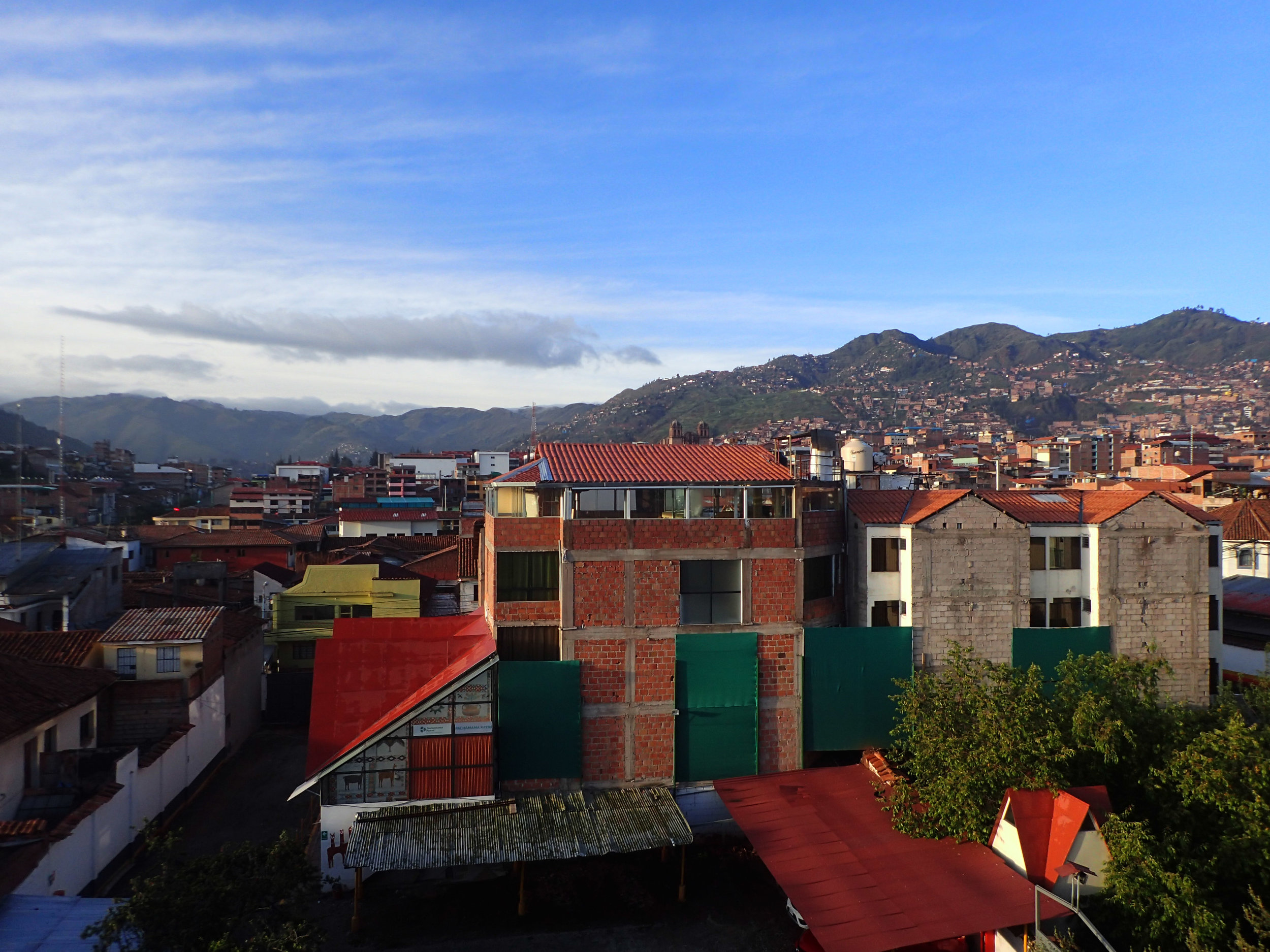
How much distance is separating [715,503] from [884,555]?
6.38 m

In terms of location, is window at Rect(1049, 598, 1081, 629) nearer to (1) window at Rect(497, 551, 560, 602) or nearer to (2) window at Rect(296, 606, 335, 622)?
(1) window at Rect(497, 551, 560, 602)

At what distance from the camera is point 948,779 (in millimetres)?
18391

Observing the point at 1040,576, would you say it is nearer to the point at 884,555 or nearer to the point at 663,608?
the point at 884,555

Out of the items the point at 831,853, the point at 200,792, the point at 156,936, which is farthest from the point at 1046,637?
the point at 200,792

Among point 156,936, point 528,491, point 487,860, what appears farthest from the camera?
point 528,491

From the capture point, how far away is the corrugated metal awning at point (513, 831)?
1842 cm

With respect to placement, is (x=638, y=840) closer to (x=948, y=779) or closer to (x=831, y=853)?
(x=831, y=853)

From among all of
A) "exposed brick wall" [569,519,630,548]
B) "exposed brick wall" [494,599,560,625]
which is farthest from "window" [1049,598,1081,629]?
"exposed brick wall" [494,599,560,625]

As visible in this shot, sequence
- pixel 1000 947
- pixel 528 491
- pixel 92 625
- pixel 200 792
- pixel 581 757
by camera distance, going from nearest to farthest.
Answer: pixel 1000 947
pixel 581 757
pixel 528 491
pixel 200 792
pixel 92 625

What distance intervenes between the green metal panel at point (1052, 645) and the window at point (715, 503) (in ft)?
34.0

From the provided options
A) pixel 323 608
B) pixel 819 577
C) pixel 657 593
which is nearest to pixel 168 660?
pixel 323 608

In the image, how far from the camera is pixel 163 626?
91.4 ft

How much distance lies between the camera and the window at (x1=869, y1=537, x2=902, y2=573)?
2570cm

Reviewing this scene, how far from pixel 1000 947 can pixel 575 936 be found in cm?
942
